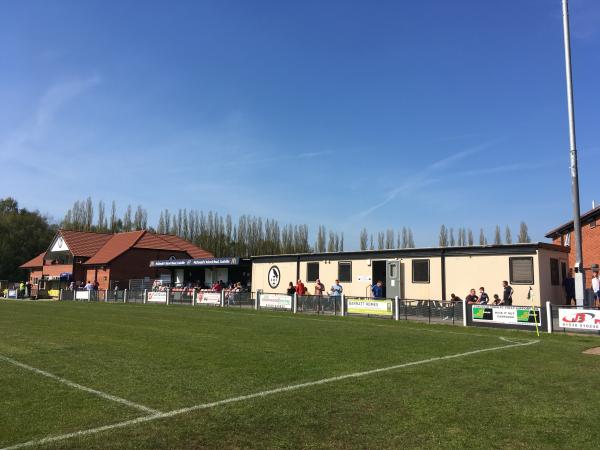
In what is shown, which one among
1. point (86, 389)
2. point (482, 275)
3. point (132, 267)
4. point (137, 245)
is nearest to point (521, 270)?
point (482, 275)

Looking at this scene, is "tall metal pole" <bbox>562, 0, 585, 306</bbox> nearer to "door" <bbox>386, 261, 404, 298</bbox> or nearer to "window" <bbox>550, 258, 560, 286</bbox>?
"window" <bbox>550, 258, 560, 286</bbox>

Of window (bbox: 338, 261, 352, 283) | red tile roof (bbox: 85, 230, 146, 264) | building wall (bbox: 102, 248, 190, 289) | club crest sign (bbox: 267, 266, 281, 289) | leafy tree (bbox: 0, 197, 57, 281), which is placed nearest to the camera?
window (bbox: 338, 261, 352, 283)

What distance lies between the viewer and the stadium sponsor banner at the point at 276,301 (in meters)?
25.8

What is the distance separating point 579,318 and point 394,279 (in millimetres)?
10175

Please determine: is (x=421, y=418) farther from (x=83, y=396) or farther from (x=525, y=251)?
(x=525, y=251)

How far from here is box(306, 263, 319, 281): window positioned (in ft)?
94.7

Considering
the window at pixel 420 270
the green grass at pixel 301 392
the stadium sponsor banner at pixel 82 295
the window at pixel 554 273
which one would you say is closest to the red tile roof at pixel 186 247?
the stadium sponsor banner at pixel 82 295

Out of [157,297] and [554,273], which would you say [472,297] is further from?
[157,297]

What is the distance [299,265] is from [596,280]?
1553 centimetres

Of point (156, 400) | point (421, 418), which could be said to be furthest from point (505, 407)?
point (156, 400)

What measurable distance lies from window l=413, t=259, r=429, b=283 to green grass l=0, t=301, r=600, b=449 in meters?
10.3

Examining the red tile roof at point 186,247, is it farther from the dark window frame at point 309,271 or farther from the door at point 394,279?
the door at point 394,279

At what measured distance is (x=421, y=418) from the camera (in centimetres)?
621

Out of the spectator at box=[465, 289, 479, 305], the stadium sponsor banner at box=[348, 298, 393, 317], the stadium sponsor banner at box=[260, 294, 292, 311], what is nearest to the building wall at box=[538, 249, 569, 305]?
the spectator at box=[465, 289, 479, 305]
